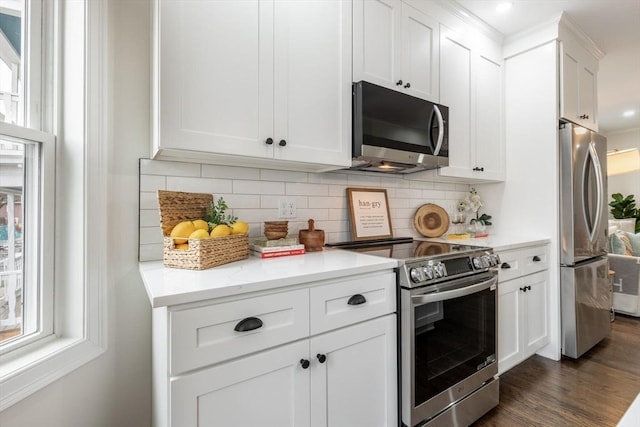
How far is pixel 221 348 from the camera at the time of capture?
964 millimetres

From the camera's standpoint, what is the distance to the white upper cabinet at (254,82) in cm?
121

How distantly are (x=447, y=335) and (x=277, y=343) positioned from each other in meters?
0.96

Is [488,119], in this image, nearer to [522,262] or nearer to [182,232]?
[522,262]

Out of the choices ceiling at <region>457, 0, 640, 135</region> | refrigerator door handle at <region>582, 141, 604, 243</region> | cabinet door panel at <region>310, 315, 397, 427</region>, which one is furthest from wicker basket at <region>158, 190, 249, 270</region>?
refrigerator door handle at <region>582, 141, 604, 243</region>

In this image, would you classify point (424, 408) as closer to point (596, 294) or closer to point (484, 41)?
point (596, 294)

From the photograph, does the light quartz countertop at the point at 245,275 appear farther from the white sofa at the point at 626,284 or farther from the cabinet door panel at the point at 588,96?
the white sofa at the point at 626,284

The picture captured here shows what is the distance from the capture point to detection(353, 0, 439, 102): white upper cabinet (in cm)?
173

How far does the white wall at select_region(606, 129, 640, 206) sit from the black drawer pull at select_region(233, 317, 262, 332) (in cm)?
732

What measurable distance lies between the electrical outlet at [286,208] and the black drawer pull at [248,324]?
0.86m

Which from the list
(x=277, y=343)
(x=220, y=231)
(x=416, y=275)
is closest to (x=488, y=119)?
(x=416, y=275)

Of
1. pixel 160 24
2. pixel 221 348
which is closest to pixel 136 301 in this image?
pixel 221 348

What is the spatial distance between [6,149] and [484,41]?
3060mm

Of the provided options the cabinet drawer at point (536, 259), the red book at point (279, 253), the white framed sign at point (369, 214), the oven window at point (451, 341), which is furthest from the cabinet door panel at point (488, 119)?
the red book at point (279, 253)

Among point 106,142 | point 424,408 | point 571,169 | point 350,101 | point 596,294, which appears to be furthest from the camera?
point 596,294
